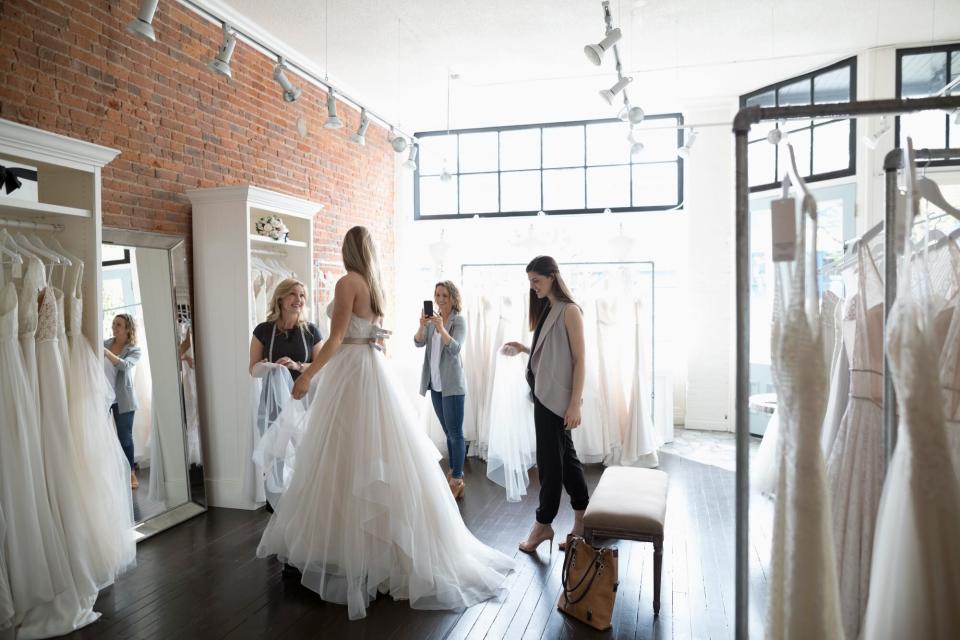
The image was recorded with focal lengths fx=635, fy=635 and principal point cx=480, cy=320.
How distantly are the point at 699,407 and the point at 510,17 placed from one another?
456cm

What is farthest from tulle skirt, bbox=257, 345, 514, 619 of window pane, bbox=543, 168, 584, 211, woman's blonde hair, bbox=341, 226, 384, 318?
window pane, bbox=543, 168, 584, 211

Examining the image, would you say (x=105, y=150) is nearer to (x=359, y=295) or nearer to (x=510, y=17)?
(x=359, y=295)

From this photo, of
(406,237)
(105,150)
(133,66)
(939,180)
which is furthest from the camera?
(406,237)

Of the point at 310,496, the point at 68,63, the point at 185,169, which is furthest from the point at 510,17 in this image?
the point at 310,496

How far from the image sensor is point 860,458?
6.29 ft

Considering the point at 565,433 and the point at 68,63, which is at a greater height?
the point at 68,63

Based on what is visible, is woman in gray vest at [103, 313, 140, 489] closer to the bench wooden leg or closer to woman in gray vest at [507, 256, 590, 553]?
woman in gray vest at [507, 256, 590, 553]

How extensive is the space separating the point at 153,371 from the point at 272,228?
4.34 feet

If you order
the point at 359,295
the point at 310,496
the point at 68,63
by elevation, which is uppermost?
the point at 68,63

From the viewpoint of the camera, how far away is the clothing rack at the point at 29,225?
10.2ft

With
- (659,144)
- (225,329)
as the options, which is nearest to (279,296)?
(225,329)

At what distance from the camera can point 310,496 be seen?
3.05m

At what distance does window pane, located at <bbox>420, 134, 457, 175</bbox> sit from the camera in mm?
7980

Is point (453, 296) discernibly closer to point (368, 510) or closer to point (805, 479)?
point (368, 510)
